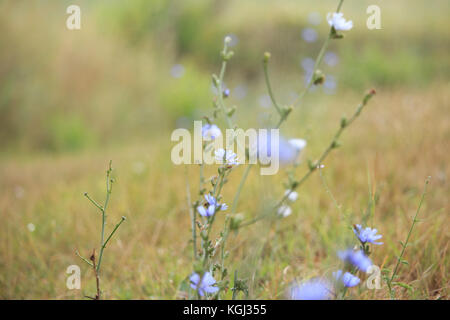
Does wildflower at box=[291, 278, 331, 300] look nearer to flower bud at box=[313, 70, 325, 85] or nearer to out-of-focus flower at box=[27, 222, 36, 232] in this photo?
flower bud at box=[313, 70, 325, 85]

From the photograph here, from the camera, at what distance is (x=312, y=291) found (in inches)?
37.3

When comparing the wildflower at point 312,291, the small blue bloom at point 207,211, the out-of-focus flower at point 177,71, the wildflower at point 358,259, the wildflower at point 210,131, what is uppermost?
the out-of-focus flower at point 177,71

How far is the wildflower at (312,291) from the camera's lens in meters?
0.93

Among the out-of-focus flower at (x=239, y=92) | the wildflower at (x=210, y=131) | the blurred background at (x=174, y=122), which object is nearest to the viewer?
the wildflower at (x=210, y=131)

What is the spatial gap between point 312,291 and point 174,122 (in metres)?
3.68

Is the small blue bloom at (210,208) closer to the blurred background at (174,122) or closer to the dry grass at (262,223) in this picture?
the dry grass at (262,223)

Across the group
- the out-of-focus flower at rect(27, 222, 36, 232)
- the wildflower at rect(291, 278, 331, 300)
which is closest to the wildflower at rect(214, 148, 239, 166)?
the wildflower at rect(291, 278, 331, 300)

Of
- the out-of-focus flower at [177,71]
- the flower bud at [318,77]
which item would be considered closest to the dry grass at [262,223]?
the flower bud at [318,77]

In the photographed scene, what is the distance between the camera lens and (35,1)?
160 inches

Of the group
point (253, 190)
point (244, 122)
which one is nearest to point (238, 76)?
point (244, 122)

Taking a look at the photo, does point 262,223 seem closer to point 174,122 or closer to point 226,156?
point 226,156

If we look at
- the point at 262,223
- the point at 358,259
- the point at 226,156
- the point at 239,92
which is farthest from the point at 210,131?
the point at 239,92

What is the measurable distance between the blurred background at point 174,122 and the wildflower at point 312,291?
99mm

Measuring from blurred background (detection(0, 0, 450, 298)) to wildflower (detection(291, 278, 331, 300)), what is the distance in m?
0.10
